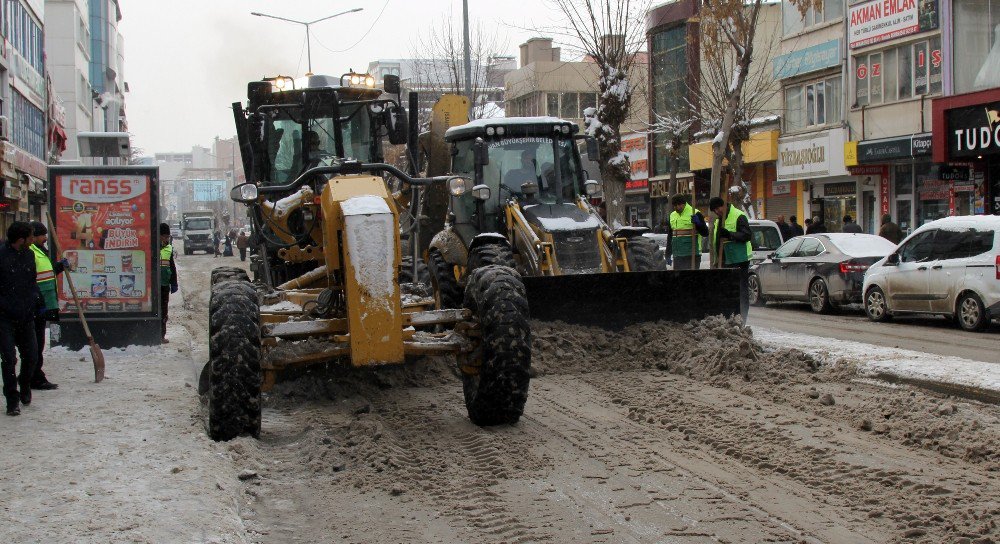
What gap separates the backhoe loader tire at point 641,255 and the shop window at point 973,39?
16.4 m

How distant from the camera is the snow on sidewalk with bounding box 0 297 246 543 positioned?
571cm

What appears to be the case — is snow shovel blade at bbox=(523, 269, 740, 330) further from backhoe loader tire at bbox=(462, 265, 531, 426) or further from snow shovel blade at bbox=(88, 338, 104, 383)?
snow shovel blade at bbox=(88, 338, 104, 383)

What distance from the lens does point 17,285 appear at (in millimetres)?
9852

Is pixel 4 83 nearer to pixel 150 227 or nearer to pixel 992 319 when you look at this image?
pixel 150 227

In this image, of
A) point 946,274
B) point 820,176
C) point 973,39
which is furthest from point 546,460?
point 820,176

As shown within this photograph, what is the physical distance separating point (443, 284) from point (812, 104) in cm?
2394

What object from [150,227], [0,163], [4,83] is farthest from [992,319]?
[4,83]

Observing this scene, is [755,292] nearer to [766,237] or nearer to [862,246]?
[766,237]

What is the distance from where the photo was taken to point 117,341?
14188 millimetres

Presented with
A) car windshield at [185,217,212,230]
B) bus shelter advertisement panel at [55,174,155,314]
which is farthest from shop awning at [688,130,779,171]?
car windshield at [185,217,212,230]

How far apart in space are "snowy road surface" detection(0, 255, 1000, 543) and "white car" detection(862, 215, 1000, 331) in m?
5.57

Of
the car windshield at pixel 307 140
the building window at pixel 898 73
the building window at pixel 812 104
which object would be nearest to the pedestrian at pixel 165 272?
the car windshield at pixel 307 140

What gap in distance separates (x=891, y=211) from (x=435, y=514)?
27193 mm

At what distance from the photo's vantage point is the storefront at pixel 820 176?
3250 cm
